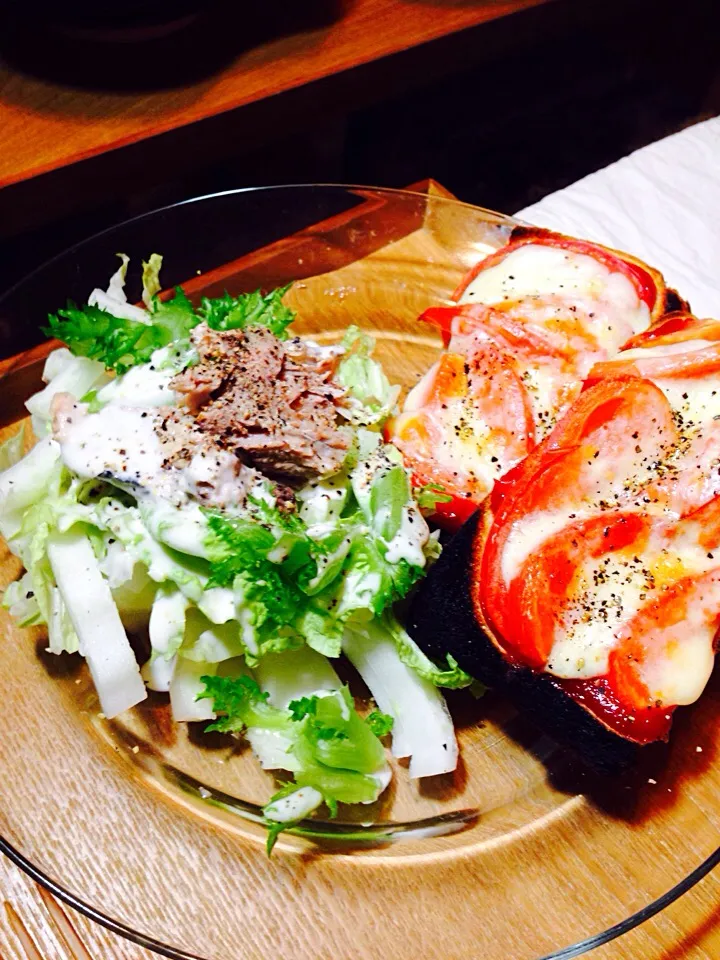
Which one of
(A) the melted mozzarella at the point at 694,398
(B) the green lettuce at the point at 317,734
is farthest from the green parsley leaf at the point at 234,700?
(A) the melted mozzarella at the point at 694,398

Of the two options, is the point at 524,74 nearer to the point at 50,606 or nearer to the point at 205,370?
the point at 205,370

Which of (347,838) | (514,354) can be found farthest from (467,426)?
(347,838)

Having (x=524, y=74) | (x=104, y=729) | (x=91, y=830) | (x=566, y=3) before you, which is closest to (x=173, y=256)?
(x=104, y=729)

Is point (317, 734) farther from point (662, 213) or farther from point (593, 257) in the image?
point (662, 213)

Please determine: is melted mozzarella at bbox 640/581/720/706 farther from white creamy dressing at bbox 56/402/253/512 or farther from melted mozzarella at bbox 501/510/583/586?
white creamy dressing at bbox 56/402/253/512

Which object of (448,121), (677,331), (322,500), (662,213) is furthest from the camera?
(448,121)

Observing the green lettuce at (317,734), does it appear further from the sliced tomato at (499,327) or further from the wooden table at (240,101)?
the wooden table at (240,101)
